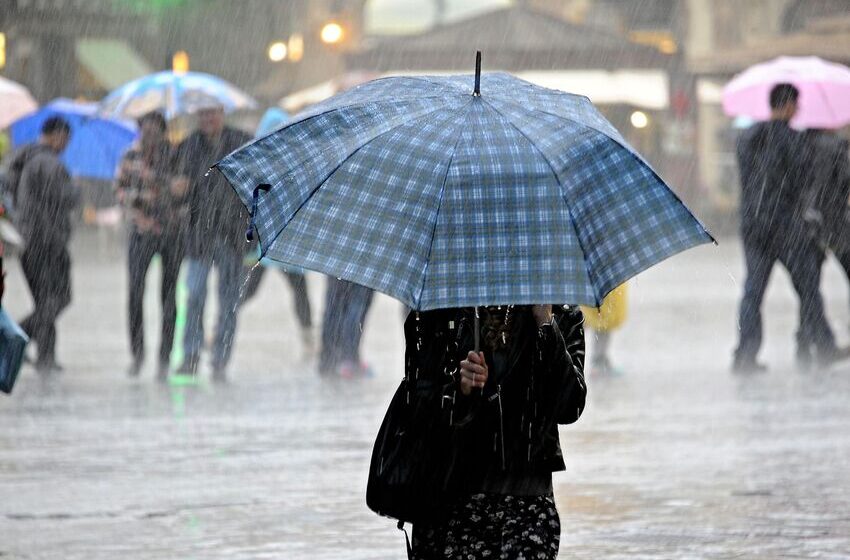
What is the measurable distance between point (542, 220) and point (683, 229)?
368 mm

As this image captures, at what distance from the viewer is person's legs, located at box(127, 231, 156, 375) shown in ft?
45.4

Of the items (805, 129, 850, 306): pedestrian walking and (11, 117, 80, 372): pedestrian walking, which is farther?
(11, 117, 80, 372): pedestrian walking

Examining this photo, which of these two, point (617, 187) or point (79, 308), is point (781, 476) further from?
point (79, 308)

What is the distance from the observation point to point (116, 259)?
29656 mm

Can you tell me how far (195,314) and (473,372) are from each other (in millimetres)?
9025

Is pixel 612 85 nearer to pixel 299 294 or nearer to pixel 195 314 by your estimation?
pixel 299 294

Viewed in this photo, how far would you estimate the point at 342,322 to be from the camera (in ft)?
44.4

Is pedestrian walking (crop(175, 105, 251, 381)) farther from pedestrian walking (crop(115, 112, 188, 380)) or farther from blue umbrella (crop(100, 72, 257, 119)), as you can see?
blue umbrella (crop(100, 72, 257, 119))

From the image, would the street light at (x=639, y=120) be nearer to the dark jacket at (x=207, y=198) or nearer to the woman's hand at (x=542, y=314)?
the dark jacket at (x=207, y=198)

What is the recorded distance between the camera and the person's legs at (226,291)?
13.6 meters

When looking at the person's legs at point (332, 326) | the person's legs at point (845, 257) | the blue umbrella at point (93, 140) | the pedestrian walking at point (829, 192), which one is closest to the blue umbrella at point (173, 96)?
the blue umbrella at point (93, 140)

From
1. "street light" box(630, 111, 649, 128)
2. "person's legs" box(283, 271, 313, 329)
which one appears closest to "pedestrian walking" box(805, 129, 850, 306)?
"person's legs" box(283, 271, 313, 329)

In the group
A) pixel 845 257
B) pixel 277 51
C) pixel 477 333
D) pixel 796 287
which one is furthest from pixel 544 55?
pixel 477 333

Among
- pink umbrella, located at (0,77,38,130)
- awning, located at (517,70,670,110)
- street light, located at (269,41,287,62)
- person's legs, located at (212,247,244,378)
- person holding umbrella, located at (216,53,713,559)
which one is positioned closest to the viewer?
person holding umbrella, located at (216,53,713,559)
